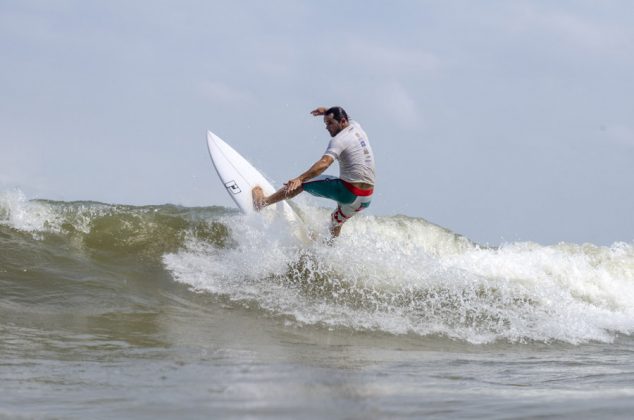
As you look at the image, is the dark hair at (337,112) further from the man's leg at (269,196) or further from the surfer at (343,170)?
the man's leg at (269,196)

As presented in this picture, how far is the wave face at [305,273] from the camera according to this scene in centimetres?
783

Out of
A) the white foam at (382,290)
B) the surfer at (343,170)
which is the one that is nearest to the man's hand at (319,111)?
the surfer at (343,170)

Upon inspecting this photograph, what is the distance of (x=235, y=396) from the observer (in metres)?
3.48

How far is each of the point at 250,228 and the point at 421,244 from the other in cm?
481

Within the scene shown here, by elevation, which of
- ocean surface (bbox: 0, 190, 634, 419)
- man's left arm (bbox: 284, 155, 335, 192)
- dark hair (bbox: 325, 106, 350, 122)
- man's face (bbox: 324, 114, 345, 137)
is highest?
dark hair (bbox: 325, 106, 350, 122)

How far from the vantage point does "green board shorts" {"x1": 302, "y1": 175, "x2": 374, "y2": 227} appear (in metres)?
8.89

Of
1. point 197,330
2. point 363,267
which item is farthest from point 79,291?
point 363,267

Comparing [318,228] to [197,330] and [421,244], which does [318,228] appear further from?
[421,244]

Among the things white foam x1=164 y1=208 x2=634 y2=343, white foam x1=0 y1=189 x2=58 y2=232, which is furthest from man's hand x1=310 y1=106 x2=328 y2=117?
white foam x1=0 y1=189 x2=58 y2=232

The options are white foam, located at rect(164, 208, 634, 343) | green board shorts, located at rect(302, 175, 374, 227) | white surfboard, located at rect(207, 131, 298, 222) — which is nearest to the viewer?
white foam, located at rect(164, 208, 634, 343)

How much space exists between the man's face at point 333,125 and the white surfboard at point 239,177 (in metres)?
1.70

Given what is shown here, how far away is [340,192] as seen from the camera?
8.96m

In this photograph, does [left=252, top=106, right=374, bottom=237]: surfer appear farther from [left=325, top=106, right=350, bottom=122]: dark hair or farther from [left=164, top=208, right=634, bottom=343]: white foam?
[left=164, top=208, right=634, bottom=343]: white foam

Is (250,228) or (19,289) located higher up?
(250,228)
